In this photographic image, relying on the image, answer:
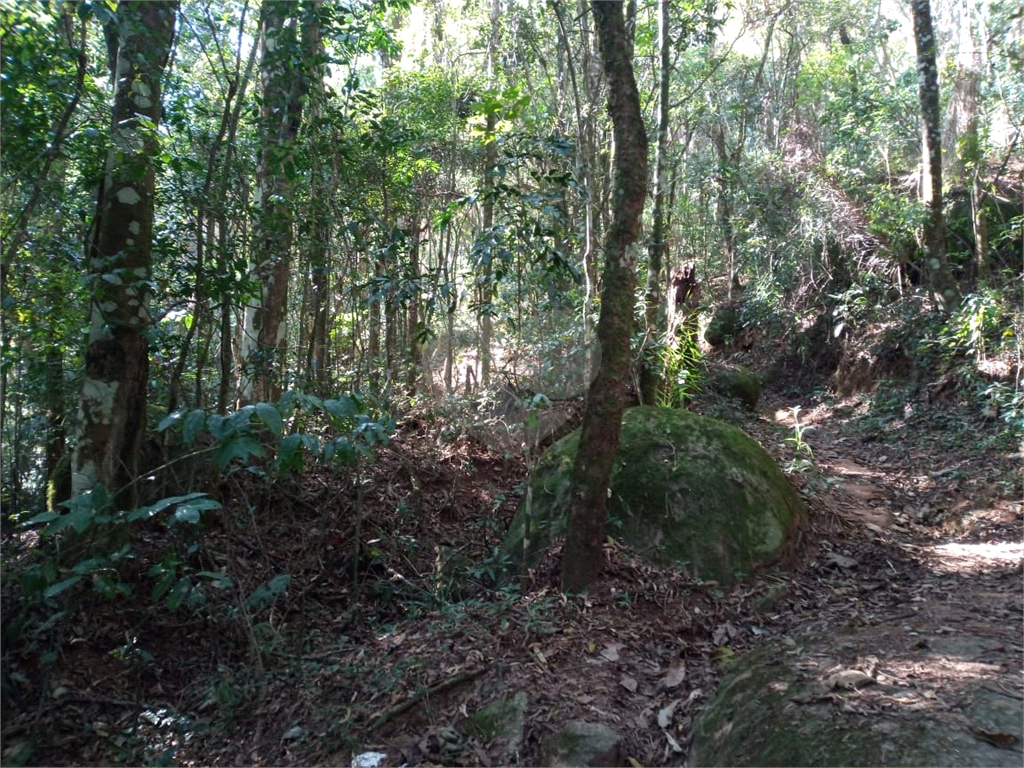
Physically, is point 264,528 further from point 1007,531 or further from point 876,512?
point 1007,531

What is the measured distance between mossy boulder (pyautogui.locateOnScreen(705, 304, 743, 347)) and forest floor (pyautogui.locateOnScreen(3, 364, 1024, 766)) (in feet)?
33.7

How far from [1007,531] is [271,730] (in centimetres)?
649

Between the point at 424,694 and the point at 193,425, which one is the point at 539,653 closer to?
the point at 424,694

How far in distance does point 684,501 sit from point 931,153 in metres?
8.33

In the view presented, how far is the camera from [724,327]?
17.7 metres

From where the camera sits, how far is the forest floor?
4.09m

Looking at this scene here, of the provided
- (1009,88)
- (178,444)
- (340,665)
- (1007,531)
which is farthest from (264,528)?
(1009,88)

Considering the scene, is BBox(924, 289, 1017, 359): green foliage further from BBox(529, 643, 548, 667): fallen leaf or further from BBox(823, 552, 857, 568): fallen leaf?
BBox(529, 643, 548, 667): fallen leaf

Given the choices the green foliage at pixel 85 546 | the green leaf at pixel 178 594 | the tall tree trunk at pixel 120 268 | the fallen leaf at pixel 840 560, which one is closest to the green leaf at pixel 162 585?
the green foliage at pixel 85 546

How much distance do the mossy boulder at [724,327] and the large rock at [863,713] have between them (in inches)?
549

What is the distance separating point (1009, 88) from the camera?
473 inches

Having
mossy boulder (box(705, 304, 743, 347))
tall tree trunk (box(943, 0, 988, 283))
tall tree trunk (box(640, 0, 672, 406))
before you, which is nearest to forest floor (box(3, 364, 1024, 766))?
tall tree trunk (box(640, 0, 672, 406))

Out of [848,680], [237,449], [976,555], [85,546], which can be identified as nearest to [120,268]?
[85,546]

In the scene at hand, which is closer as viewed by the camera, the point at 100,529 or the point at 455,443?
the point at 100,529
